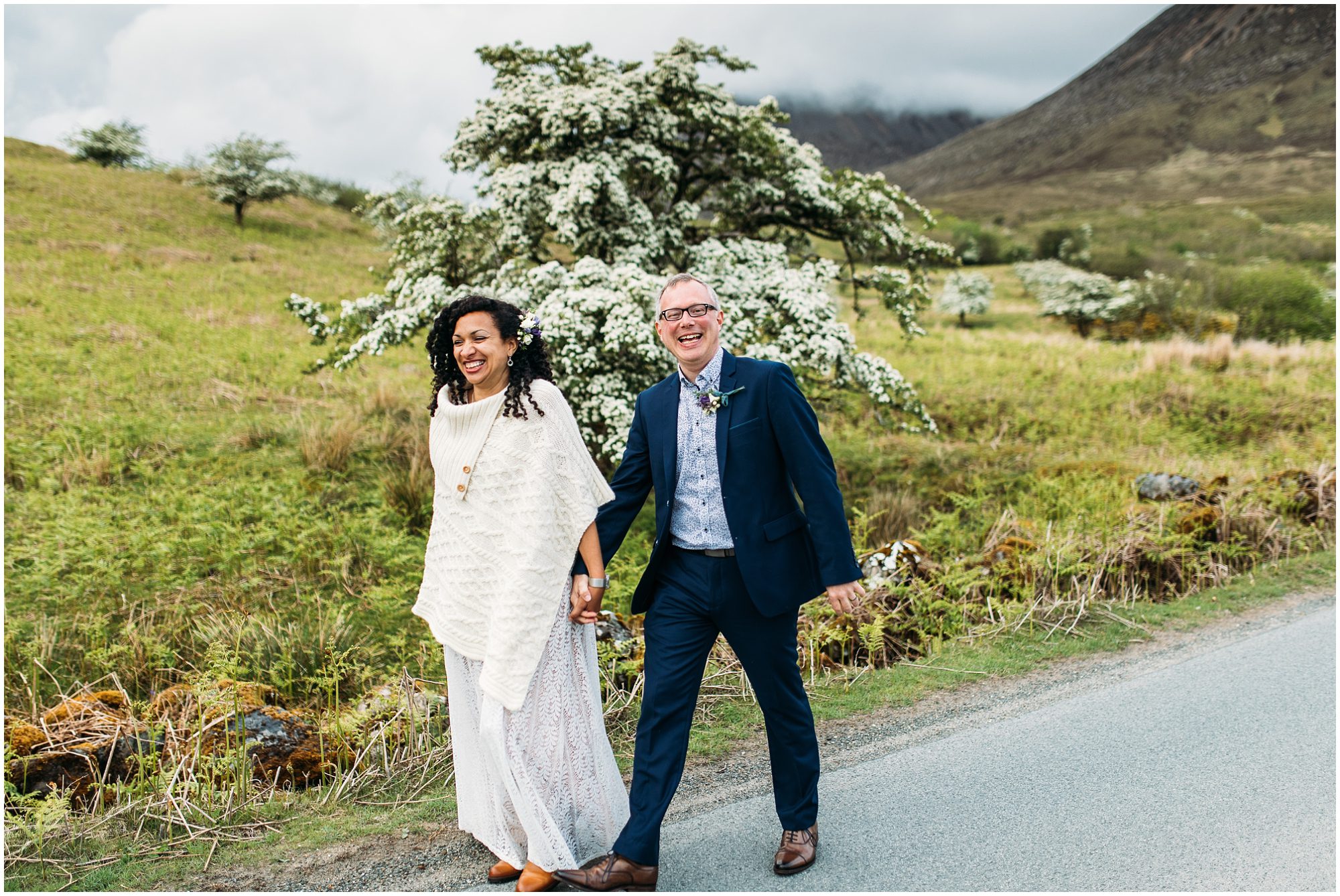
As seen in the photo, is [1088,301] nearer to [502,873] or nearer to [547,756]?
[547,756]

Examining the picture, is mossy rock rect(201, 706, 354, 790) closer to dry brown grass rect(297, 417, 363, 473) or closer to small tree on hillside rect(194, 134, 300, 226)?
dry brown grass rect(297, 417, 363, 473)

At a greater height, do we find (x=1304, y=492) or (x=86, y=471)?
(x=86, y=471)

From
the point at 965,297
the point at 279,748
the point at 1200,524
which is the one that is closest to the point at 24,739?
the point at 279,748

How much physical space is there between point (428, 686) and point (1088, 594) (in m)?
4.53

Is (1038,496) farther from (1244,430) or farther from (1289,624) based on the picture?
(1244,430)

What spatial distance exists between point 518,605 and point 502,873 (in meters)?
1.02

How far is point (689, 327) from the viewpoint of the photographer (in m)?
3.48

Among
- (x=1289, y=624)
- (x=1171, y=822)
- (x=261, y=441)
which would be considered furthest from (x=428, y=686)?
(x=261, y=441)

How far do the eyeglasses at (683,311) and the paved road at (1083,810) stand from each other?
208 cm

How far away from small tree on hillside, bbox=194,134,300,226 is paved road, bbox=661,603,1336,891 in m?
31.5

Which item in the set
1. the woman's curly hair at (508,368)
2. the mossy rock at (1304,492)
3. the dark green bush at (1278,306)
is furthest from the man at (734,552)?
the dark green bush at (1278,306)

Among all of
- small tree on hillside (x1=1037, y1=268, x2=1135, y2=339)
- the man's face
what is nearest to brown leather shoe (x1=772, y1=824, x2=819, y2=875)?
the man's face

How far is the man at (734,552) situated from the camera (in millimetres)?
3402

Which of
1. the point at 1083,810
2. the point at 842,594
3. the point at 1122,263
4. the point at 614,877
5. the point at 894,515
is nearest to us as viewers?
the point at 614,877
